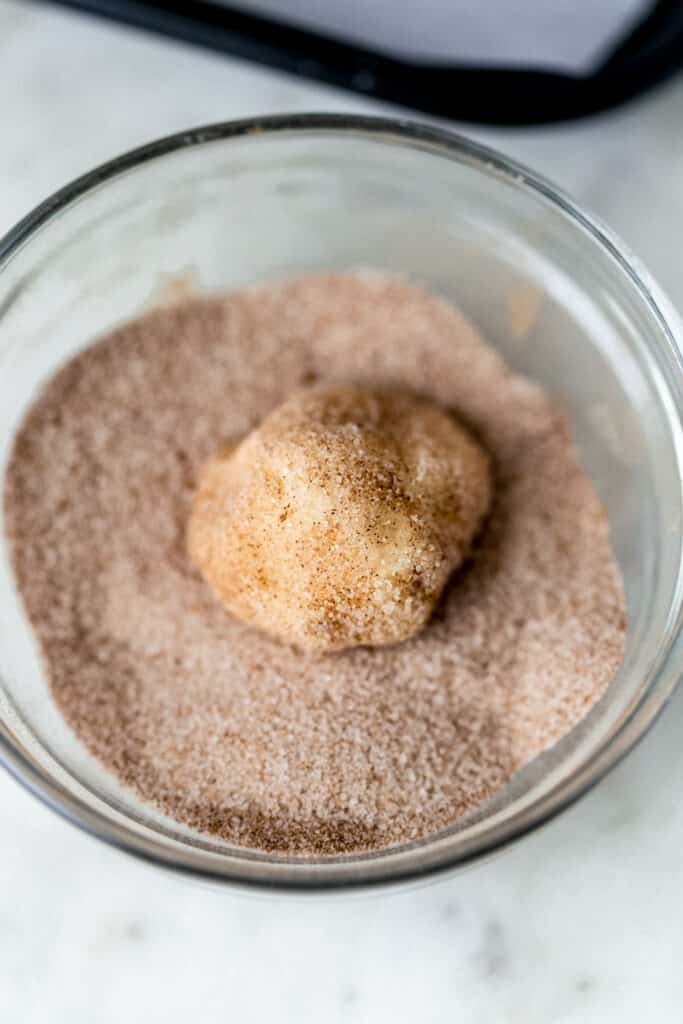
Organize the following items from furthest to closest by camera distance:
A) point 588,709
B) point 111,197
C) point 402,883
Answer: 1. point 111,197
2. point 588,709
3. point 402,883

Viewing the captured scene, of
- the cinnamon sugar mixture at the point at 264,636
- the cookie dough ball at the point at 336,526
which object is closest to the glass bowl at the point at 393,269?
the cinnamon sugar mixture at the point at 264,636

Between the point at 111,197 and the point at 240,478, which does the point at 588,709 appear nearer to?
the point at 240,478

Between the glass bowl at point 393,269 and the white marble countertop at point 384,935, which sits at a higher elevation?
the glass bowl at point 393,269

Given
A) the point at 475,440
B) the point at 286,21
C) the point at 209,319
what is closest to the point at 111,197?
the point at 209,319

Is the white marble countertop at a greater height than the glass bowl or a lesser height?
lesser

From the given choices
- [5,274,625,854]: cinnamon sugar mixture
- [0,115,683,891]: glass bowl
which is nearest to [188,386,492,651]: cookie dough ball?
[5,274,625,854]: cinnamon sugar mixture

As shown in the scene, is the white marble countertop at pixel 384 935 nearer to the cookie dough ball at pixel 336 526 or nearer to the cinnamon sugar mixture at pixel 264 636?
the cinnamon sugar mixture at pixel 264 636

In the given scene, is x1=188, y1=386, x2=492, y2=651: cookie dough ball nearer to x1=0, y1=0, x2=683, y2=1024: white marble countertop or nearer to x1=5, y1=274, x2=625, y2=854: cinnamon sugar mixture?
x1=5, y1=274, x2=625, y2=854: cinnamon sugar mixture
